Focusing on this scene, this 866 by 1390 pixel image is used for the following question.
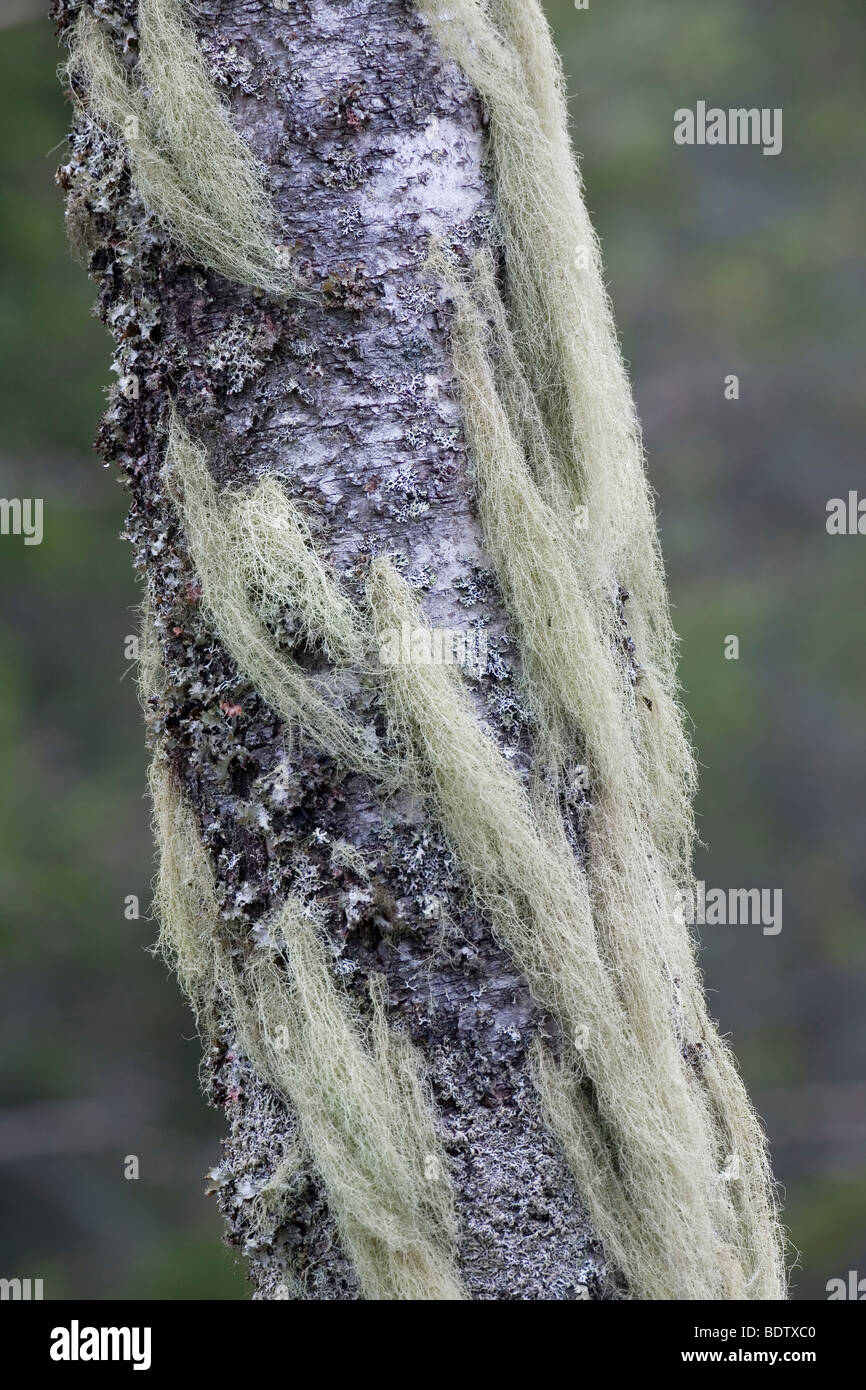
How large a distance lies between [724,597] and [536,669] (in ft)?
15.6

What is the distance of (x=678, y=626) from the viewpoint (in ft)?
17.6

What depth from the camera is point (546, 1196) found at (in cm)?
→ 110

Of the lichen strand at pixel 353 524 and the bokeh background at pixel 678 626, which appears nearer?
the lichen strand at pixel 353 524

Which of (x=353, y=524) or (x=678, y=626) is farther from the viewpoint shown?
(x=678, y=626)

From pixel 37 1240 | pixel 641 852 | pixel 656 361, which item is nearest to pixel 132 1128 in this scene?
pixel 37 1240

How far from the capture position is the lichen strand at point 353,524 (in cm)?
110

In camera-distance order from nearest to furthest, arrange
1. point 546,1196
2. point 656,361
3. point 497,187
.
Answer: point 546,1196 < point 497,187 < point 656,361

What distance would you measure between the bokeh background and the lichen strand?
10.7 ft

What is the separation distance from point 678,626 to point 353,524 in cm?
439

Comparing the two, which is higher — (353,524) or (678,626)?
(678,626)

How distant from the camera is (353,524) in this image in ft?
3.70

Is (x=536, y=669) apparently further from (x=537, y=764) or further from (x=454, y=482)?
(x=454, y=482)

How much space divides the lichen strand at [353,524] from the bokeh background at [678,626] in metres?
3.28

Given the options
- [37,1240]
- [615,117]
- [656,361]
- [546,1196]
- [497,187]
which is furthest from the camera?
[656,361]
